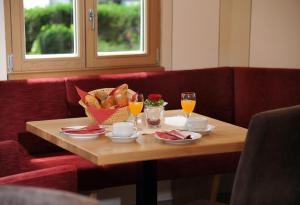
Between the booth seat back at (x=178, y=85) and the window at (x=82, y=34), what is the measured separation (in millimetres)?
273

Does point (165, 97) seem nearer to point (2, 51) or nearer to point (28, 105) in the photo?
point (28, 105)

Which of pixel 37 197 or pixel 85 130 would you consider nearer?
pixel 37 197

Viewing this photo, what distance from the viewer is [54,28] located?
13.4 ft

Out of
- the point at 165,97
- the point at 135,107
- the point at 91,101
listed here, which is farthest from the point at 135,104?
the point at 165,97

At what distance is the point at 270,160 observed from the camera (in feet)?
8.33

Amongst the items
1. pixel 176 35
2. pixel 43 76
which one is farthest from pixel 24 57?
pixel 176 35

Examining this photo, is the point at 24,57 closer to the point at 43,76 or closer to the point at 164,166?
the point at 43,76

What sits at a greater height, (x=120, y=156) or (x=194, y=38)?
(x=194, y=38)

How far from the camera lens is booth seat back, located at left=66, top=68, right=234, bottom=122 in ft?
12.7

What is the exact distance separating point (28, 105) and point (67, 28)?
0.66m

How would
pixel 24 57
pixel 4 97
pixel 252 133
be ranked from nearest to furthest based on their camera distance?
pixel 252 133, pixel 4 97, pixel 24 57

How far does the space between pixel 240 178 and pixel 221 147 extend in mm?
334

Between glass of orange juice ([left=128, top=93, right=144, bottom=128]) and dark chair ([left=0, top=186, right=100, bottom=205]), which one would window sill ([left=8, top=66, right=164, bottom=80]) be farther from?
dark chair ([left=0, top=186, right=100, bottom=205])

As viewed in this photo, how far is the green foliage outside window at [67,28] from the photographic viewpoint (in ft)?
13.1
